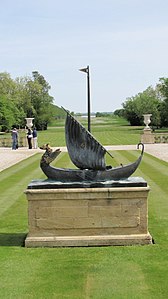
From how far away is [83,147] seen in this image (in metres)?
9.09

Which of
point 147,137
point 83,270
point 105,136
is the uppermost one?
point 83,270

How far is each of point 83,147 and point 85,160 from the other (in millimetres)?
260

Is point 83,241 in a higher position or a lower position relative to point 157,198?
higher

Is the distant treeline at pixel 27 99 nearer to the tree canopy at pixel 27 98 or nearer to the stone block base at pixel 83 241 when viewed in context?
the tree canopy at pixel 27 98

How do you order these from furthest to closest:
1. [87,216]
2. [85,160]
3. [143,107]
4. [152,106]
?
[143,107] < [152,106] < [85,160] < [87,216]

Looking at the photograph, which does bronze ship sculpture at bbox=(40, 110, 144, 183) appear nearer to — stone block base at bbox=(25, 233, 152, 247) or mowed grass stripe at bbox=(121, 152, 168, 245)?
stone block base at bbox=(25, 233, 152, 247)

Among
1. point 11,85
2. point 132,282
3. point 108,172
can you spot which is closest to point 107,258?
point 132,282

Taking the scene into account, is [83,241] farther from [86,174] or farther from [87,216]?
[86,174]

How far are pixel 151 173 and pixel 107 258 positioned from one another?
11.7 metres

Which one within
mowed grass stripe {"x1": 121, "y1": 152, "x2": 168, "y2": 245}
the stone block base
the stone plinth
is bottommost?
the stone plinth

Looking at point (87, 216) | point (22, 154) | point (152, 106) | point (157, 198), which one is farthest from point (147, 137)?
point (152, 106)

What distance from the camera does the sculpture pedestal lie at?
8.73 meters

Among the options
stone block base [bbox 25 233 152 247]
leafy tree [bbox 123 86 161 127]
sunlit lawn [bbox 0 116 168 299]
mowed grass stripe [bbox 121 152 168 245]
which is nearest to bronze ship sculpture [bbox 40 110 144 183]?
stone block base [bbox 25 233 152 247]

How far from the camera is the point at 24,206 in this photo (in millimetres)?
12891
